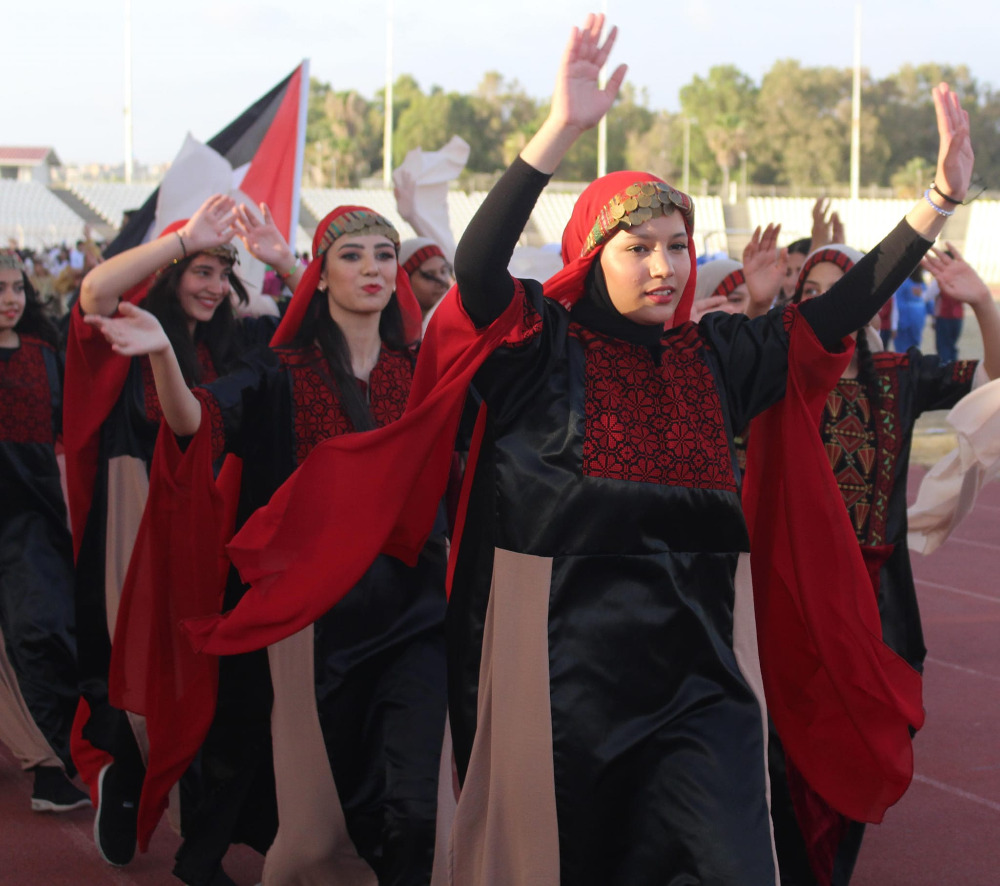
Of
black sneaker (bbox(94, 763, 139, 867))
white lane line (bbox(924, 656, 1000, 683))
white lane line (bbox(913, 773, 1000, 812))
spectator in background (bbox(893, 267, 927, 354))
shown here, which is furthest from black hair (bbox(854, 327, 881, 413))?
spectator in background (bbox(893, 267, 927, 354))

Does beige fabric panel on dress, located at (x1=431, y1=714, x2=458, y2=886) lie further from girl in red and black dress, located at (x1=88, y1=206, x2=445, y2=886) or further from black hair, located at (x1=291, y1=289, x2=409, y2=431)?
black hair, located at (x1=291, y1=289, x2=409, y2=431)

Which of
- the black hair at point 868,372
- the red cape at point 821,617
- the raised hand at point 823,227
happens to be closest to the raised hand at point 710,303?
the black hair at point 868,372

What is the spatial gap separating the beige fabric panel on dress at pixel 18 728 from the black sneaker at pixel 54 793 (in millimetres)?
34

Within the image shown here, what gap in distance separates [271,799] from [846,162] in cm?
8652

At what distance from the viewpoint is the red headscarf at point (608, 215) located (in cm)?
311

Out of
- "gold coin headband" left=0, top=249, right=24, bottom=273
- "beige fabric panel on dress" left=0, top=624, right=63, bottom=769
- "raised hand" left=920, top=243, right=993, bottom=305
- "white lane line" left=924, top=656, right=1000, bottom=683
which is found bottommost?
"white lane line" left=924, top=656, right=1000, bottom=683

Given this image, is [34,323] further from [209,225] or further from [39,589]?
[209,225]

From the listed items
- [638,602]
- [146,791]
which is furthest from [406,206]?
[638,602]

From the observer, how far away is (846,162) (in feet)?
283

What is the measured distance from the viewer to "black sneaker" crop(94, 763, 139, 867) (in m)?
4.71

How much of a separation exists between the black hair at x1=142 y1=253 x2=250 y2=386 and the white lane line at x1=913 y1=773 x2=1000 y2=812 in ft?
10.1

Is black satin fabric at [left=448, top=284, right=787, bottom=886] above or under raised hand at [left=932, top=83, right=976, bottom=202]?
under

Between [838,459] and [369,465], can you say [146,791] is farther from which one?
[838,459]

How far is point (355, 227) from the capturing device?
446 centimetres
